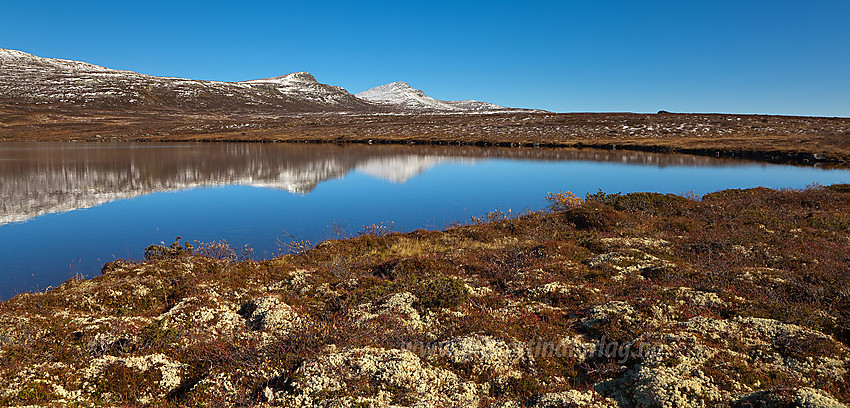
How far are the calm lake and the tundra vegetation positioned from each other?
21.4 ft


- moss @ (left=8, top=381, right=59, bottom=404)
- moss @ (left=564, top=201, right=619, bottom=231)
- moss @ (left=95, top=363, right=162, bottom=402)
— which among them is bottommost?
moss @ (left=95, top=363, right=162, bottom=402)

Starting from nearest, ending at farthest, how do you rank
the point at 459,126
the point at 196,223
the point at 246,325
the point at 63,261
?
the point at 246,325 < the point at 63,261 < the point at 196,223 < the point at 459,126

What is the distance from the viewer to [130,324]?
6926 millimetres

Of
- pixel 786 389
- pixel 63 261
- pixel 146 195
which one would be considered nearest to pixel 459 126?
pixel 146 195

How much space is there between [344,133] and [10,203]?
260 feet

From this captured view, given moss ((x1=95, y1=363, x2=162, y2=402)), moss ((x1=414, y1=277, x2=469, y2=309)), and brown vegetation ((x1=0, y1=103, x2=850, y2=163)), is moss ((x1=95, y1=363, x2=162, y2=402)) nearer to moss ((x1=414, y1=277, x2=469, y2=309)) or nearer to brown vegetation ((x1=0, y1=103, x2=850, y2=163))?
moss ((x1=414, y1=277, x2=469, y2=309))

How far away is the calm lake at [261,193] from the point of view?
16.5 metres

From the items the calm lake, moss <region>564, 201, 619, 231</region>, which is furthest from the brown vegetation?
moss <region>564, 201, 619, 231</region>

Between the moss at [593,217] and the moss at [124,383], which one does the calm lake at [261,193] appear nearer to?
the moss at [593,217]

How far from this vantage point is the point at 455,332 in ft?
23.8

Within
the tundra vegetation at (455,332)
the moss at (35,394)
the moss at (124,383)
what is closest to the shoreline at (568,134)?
the tundra vegetation at (455,332)

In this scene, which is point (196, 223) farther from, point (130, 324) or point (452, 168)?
point (452, 168)

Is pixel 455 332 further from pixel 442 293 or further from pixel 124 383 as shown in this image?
pixel 124 383

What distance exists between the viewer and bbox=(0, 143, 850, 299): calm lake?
16.5 meters
